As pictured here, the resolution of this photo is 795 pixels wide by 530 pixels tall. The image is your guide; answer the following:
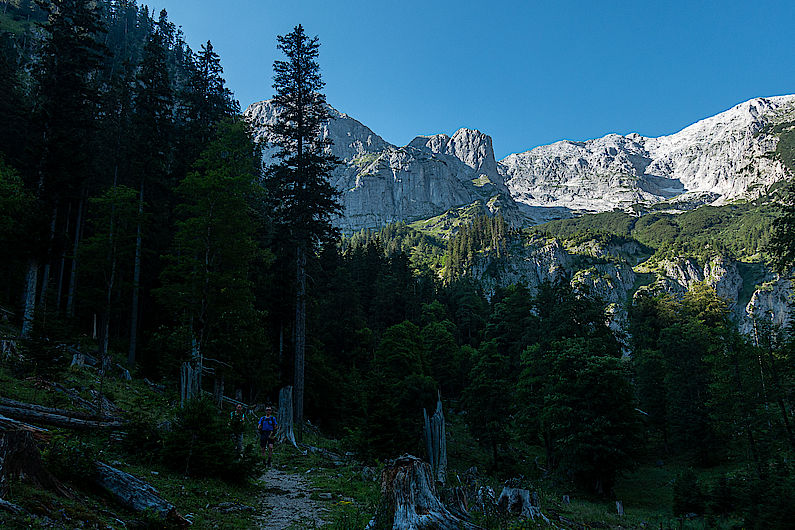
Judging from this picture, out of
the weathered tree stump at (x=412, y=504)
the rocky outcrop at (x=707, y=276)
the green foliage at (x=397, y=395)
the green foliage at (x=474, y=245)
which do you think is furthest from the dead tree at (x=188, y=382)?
the rocky outcrop at (x=707, y=276)

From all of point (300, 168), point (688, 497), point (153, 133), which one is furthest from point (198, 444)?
point (153, 133)

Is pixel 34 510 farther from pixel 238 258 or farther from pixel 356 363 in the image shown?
pixel 356 363

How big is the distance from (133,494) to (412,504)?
171 inches

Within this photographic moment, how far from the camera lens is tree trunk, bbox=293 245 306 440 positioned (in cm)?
2380

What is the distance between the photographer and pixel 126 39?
116 meters

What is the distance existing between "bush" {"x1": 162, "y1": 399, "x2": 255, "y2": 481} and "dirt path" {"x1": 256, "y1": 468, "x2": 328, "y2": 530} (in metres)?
1.44

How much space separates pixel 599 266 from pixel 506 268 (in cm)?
6927

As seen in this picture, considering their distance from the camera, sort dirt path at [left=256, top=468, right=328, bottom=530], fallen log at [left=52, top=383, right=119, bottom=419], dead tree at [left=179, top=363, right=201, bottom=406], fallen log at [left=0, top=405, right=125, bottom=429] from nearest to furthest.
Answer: dirt path at [left=256, top=468, right=328, bottom=530] → fallen log at [left=0, top=405, right=125, bottom=429] → fallen log at [left=52, top=383, right=119, bottom=419] → dead tree at [left=179, top=363, right=201, bottom=406]

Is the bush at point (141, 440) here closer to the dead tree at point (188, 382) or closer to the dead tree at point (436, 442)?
the dead tree at point (188, 382)

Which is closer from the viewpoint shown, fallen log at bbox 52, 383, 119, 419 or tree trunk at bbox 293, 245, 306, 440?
fallen log at bbox 52, 383, 119, 419

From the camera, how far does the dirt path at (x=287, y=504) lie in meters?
8.25

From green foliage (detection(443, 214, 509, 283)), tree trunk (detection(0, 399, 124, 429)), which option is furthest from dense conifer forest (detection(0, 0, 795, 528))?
green foliage (detection(443, 214, 509, 283))

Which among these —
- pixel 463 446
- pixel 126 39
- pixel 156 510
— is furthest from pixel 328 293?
pixel 126 39

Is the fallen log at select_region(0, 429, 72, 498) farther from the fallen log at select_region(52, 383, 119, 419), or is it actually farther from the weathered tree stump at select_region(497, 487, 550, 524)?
the weathered tree stump at select_region(497, 487, 550, 524)
